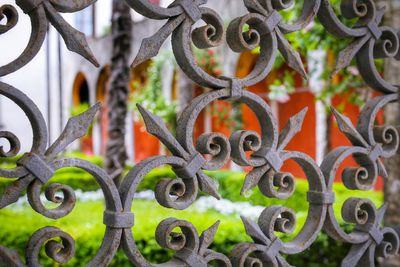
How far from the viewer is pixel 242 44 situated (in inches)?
51.2

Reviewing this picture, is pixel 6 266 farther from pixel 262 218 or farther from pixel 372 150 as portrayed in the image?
pixel 372 150

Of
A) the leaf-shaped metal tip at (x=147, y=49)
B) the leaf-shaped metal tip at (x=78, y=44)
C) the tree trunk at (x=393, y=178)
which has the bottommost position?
the tree trunk at (x=393, y=178)

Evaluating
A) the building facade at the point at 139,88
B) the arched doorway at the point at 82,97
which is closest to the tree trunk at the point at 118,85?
the building facade at the point at 139,88

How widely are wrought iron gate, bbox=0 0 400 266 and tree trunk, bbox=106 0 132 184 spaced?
502 centimetres

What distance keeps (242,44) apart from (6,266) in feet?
2.40

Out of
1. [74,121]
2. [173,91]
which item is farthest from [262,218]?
[173,91]

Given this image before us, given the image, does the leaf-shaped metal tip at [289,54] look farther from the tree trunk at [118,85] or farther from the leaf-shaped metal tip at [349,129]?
the tree trunk at [118,85]

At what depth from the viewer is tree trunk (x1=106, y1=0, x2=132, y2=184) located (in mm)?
6430

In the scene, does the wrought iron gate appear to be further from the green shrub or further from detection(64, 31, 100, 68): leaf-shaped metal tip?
the green shrub

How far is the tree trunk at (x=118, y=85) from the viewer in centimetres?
643

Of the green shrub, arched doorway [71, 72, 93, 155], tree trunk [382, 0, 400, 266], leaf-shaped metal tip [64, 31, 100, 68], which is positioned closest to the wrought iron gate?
leaf-shaped metal tip [64, 31, 100, 68]

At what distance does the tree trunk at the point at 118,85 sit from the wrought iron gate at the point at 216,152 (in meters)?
5.02

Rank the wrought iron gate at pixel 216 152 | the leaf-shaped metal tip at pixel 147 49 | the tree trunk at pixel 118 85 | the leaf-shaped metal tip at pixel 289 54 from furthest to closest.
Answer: the tree trunk at pixel 118 85, the leaf-shaped metal tip at pixel 289 54, the leaf-shaped metal tip at pixel 147 49, the wrought iron gate at pixel 216 152

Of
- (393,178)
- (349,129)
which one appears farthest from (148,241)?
(349,129)
